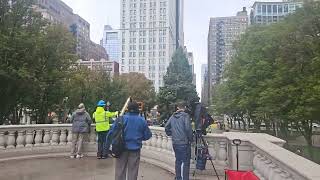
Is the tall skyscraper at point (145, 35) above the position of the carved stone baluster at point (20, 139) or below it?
above

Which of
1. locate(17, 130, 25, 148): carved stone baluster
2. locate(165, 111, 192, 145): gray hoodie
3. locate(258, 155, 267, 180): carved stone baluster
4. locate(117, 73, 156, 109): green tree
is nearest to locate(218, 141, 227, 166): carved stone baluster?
locate(165, 111, 192, 145): gray hoodie

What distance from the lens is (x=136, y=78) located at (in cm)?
8012

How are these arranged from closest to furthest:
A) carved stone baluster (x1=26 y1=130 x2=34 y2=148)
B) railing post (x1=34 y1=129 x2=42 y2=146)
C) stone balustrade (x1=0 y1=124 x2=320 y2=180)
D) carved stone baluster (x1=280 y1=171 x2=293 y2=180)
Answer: carved stone baluster (x1=280 y1=171 x2=293 y2=180), stone balustrade (x1=0 y1=124 x2=320 y2=180), carved stone baluster (x1=26 y1=130 x2=34 y2=148), railing post (x1=34 y1=129 x2=42 y2=146)

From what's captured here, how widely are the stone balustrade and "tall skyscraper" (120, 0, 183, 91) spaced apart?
16261 cm

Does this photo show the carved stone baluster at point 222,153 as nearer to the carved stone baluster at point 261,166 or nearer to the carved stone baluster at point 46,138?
the carved stone baluster at point 261,166

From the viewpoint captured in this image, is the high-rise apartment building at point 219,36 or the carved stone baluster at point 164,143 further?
the high-rise apartment building at point 219,36

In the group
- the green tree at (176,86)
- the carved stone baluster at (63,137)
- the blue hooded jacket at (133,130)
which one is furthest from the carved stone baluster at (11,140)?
the green tree at (176,86)

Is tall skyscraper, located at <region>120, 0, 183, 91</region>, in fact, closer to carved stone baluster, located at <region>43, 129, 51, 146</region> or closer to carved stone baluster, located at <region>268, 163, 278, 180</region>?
carved stone baluster, located at <region>43, 129, 51, 146</region>

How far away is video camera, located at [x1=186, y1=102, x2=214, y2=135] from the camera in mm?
8789

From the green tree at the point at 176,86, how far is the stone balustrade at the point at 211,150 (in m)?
26.5

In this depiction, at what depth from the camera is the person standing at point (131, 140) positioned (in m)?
7.07

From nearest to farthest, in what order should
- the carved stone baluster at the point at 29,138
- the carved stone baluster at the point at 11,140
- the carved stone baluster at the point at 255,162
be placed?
the carved stone baluster at the point at 255,162
the carved stone baluster at the point at 11,140
the carved stone baluster at the point at 29,138

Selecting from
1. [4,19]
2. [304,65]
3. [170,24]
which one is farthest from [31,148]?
[170,24]

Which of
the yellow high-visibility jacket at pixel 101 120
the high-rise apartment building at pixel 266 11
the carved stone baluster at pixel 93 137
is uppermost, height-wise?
the high-rise apartment building at pixel 266 11
